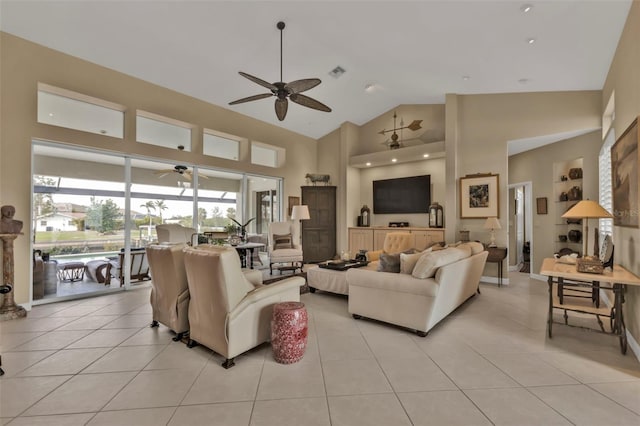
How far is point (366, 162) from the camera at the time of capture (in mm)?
7543

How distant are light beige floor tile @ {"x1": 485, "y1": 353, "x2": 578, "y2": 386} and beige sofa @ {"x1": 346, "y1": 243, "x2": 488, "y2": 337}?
657 millimetres

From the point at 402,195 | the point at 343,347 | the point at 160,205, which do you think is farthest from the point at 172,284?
the point at 402,195

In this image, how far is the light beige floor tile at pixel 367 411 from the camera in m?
1.75

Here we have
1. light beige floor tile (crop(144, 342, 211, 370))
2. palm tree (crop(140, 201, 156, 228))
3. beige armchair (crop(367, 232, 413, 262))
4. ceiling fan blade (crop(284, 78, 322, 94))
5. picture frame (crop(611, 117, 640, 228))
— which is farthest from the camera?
beige armchair (crop(367, 232, 413, 262))

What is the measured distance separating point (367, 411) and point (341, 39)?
475 cm

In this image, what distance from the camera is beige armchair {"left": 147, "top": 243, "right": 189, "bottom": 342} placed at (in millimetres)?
2830

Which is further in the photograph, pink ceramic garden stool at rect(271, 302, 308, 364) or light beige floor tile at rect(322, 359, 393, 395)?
pink ceramic garden stool at rect(271, 302, 308, 364)

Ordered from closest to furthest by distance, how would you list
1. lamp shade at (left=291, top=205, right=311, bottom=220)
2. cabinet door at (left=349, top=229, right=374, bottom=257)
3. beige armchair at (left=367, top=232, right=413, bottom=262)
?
1. beige armchair at (left=367, top=232, right=413, bottom=262)
2. lamp shade at (left=291, top=205, right=311, bottom=220)
3. cabinet door at (left=349, top=229, right=374, bottom=257)

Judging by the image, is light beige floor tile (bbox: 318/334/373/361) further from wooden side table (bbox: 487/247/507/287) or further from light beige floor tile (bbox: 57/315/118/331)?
wooden side table (bbox: 487/247/507/287)

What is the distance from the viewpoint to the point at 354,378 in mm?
2234

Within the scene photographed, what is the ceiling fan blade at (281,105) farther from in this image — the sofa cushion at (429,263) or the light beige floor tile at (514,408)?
the light beige floor tile at (514,408)

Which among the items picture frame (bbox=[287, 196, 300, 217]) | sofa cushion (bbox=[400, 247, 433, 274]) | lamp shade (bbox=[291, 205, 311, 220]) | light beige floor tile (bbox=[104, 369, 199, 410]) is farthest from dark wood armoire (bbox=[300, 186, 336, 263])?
light beige floor tile (bbox=[104, 369, 199, 410])

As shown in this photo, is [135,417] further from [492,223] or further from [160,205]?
[492,223]

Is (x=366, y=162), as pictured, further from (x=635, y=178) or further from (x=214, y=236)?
(x=635, y=178)
